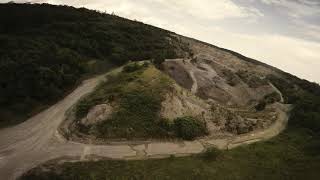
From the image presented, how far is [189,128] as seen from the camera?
58781mm

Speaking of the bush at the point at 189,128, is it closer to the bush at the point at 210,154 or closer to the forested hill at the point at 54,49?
the bush at the point at 210,154

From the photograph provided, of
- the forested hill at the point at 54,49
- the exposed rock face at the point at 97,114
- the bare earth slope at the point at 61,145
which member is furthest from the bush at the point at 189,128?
the forested hill at the point at 54,49

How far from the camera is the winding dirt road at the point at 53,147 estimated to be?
48.2 meters

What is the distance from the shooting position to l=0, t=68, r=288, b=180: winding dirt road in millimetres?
48188

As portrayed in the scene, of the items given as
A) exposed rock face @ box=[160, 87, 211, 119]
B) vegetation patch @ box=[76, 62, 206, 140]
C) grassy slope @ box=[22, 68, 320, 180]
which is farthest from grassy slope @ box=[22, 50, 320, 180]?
exposed rock face @ box=[160, 87, 211, 119]

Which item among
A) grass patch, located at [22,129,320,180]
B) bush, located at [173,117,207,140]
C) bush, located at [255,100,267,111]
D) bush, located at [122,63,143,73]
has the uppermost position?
bush, located at [122,63,143,73]

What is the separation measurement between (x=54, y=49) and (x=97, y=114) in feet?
97.6

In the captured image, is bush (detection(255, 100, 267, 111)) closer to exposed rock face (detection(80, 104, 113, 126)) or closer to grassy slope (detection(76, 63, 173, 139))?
grassy slope (detection(76, 63, 173, 139))

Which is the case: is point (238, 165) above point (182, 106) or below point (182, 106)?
below

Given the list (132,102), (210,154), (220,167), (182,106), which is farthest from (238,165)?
(132,102)

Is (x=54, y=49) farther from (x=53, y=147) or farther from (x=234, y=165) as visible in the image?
(x=234, y=165)

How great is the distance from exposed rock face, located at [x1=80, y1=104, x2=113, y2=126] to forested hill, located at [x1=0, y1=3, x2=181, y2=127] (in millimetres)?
9466

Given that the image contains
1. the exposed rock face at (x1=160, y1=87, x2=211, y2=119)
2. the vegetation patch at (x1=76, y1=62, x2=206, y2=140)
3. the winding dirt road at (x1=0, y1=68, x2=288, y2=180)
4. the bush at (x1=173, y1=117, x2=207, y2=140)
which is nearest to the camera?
the winding dirt road at (x1=0, y1=68, x2=288, y2=180)

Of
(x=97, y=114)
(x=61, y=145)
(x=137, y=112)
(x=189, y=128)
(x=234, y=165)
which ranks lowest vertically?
(x=61, y=145)
